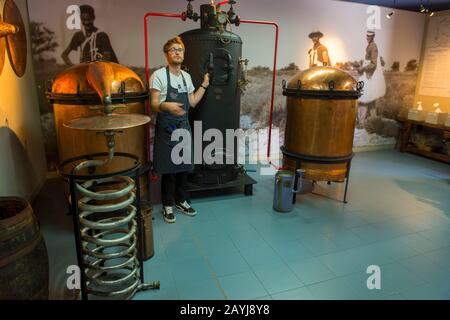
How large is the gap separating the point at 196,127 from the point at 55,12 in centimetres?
251

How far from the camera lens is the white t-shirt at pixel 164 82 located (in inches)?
122

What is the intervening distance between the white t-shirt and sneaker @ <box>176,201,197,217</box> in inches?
48.9

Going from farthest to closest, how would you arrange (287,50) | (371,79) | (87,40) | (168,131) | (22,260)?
(371,79)
(287,50)
(87,40)
(168,131)
(22,260)

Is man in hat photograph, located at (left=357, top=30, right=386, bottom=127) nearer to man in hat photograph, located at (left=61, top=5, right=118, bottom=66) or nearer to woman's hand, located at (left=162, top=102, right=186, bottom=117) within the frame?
woman's hand, located at (left=162, top=102, right=186, bottom=117)

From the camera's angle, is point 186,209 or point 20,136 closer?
point 20,136

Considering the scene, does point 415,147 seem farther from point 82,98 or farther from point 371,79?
point 82,98

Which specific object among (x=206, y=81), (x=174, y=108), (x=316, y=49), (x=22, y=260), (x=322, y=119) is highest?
(x=316, y=49)

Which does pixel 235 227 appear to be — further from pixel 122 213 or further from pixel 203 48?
pixel 203 48

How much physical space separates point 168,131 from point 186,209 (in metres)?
0.97

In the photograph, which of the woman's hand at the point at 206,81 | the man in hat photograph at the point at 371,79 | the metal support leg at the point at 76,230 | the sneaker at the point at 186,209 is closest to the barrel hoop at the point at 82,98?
the woman's hand at the point at 206,81

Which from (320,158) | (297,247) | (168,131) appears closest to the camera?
(297,247)

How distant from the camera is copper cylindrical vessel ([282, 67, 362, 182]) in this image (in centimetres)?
359

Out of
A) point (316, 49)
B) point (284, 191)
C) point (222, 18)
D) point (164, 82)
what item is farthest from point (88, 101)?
point (316, 49)

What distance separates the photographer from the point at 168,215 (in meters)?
3.49
